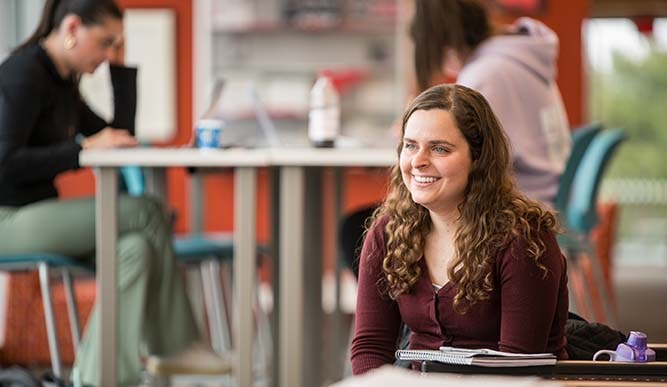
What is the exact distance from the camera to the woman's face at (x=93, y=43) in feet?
11.8

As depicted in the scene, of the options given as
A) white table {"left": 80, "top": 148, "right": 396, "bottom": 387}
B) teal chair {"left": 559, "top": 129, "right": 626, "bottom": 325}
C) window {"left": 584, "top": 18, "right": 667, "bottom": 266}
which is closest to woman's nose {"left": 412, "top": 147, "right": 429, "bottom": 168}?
white table {"left": 80, "top": 148, "right": 396, "bottom": 387}

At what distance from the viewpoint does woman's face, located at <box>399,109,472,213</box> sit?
6.82 feet

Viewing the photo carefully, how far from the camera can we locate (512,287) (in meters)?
2.01

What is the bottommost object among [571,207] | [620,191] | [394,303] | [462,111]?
[620,191]

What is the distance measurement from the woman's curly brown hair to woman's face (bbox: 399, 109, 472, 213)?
0.02m

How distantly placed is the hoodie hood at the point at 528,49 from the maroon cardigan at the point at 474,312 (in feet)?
4.52

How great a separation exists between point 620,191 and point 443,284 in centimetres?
961

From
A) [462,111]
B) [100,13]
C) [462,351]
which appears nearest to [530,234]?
Answer: [462,111]

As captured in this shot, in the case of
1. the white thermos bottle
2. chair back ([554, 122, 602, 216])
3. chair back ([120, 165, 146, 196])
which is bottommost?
chair back ([120, 165, 146, 196])

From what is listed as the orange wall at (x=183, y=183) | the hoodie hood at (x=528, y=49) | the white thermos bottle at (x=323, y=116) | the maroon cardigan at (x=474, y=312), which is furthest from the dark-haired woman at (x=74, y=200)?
the orange wall at (x=183, y=183)

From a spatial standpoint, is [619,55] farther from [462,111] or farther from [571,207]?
[462,111]

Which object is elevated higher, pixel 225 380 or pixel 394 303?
pixel 394 303

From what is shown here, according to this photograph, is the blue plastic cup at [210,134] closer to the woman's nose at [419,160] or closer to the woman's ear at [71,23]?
the woman's ear at [71,23]

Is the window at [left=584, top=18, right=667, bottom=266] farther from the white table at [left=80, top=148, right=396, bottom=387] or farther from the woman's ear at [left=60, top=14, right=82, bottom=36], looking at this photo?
the white table at [left=80, top=148, right=396, bottom=387]
